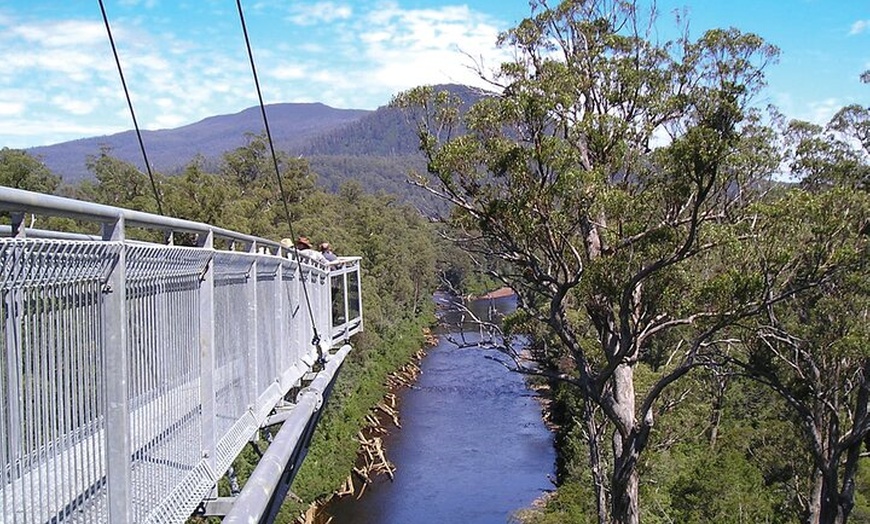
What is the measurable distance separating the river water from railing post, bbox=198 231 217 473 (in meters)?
17.9

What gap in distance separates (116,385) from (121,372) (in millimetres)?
40

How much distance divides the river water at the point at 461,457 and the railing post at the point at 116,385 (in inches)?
752

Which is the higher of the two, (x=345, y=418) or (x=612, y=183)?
(x=612, y=183)

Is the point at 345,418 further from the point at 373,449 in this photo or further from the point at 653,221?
the point at 653,221

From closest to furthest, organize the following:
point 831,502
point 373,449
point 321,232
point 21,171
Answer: point 831,502 < point 373,449 < point 21,171 < point 321,232

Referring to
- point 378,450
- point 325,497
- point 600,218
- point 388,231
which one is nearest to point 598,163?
point 600,218

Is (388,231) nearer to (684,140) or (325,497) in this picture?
(325,497)

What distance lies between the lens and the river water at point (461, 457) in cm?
2169

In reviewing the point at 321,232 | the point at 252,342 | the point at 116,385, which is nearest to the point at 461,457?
the point at 321,232

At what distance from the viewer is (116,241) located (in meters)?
2.39

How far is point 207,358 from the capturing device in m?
3.70

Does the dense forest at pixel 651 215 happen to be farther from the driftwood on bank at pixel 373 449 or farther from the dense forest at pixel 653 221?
the driftwood on bank at pixel 373 449

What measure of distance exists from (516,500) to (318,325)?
1501 centimetres

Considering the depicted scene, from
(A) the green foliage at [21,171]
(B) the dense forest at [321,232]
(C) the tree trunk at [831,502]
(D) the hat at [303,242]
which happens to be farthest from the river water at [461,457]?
(A) the green foliage at [21,171]
